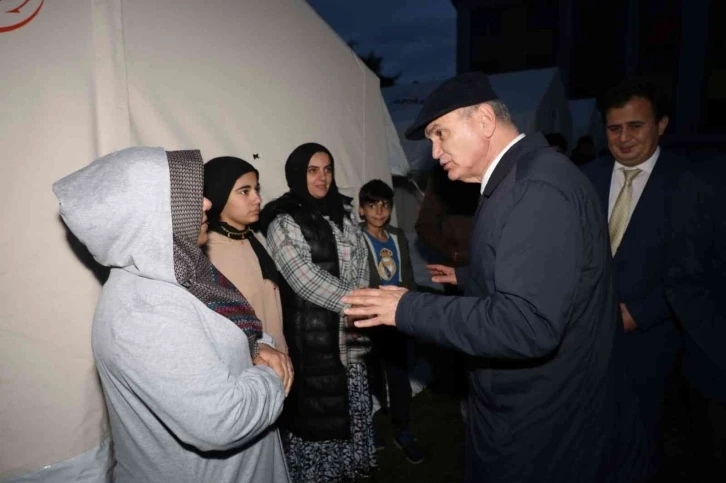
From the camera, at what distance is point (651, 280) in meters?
2.49

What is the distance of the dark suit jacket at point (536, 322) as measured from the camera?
4.99 ft

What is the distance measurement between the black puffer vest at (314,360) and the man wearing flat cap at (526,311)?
118cm

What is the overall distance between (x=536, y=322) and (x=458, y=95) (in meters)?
0.95

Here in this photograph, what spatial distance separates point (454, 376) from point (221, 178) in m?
3.71

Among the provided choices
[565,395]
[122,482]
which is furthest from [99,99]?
[565,395]

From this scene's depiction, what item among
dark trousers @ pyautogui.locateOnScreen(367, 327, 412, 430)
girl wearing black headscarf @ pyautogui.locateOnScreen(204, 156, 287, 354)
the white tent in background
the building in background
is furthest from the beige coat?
the building in background

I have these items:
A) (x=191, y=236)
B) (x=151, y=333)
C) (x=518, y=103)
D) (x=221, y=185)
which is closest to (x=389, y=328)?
(x=221, y=185)

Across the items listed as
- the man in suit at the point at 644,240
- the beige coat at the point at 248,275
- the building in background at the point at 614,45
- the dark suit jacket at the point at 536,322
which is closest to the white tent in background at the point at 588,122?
the building in background at the point at 614,45

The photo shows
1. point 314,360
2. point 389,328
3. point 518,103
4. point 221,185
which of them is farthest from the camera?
point 518,103

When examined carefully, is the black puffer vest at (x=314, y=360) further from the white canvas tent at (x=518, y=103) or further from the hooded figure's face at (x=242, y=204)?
the white canvas tent at (x=518, y=103)

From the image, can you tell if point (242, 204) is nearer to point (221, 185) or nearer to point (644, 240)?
point (221, 185)

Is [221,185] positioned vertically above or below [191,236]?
above

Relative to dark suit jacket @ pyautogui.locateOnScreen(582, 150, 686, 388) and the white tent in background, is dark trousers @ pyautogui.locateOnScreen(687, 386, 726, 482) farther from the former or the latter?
the white tent in background

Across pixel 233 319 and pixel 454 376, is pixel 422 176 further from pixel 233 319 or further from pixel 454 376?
pixel 233 319
